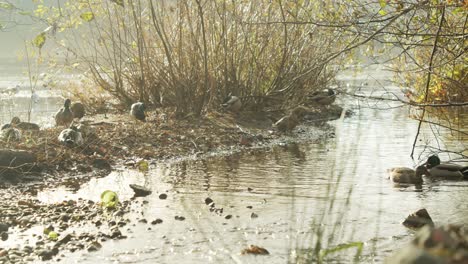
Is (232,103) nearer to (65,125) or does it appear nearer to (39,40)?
(65,125)

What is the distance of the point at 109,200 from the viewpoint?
7.16 metres

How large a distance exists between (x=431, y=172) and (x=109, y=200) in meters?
3.76

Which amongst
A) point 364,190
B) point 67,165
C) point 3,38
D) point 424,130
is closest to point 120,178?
point 67,165

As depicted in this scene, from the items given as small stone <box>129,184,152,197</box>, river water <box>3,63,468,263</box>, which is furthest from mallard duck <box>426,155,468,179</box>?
small stone <box>129,184,152,197</box>

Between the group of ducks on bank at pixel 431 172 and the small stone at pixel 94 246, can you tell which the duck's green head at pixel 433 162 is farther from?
the small stone at pixel 94 246

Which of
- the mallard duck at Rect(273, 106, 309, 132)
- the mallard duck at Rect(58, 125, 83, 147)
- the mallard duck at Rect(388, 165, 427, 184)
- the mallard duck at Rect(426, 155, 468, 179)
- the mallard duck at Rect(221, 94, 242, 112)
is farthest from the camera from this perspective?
the mallard duck at Rect(273, 106, 309, 132)

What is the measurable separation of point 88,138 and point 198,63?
2899mm

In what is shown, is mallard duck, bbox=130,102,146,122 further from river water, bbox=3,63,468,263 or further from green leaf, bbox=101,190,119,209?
green leaf, bbox=101,190,119,209

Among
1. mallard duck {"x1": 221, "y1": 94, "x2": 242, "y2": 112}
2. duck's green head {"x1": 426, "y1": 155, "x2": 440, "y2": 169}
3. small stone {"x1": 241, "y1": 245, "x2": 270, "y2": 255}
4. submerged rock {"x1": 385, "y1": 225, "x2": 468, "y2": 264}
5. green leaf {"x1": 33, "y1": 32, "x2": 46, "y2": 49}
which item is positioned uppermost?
green leaf {"x1": 33, "y1": 32, "x2": 46, "y2": 49}

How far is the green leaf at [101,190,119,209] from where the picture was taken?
279 inches

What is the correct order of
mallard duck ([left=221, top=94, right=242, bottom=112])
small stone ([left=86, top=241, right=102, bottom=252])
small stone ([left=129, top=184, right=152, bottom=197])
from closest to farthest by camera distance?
small stone ([left=86, top=241, right=102, bottom=252])
small stone ([left=129, top=184, right=152, bottom=197])
mallard duck ([left=221, top=94, right=242, bottom=112])

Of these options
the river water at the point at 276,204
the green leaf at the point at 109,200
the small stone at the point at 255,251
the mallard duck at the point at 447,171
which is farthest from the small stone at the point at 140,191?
the mallard duck at the point at 447,171

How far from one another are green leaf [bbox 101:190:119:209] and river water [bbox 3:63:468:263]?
26cm

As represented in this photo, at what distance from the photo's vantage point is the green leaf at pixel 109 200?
279 inches
